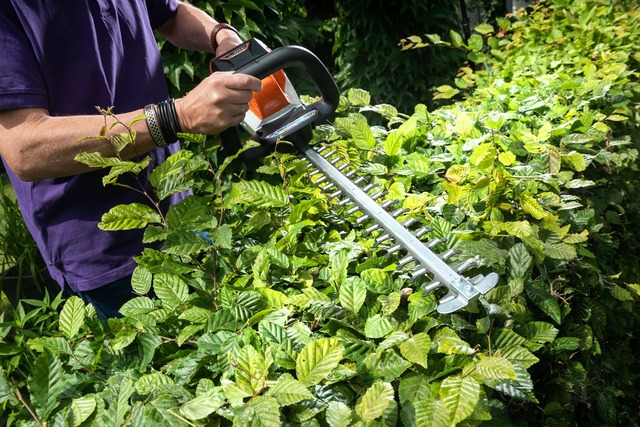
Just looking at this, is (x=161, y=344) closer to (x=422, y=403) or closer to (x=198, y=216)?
(x=198, y=216)

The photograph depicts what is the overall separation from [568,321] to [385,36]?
5.24m

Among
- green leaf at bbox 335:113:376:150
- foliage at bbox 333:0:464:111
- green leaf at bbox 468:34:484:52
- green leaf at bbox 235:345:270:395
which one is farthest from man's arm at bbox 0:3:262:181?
foliage at bbox 333:0:464:111

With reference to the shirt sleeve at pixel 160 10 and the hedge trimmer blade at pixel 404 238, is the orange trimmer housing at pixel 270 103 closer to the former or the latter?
the hedge trimmer blade at pixel 404 238

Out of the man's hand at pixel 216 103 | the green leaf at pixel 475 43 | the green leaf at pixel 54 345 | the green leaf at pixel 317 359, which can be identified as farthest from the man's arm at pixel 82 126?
the green leaf at pixel 475 43

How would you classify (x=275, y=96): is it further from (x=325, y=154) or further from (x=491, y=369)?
(x=491, y=369)

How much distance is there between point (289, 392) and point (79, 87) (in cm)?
143

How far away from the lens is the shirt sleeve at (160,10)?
7.90 ft

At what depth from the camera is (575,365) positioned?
129 centimetres

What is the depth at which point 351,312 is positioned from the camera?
1.05 m

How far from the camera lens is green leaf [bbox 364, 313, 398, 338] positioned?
970 millimetres

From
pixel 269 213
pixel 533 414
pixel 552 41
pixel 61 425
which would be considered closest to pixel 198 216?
pixel 269 213

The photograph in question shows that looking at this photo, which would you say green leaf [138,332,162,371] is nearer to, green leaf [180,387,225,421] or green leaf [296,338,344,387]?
green leaf [180,387,225,421]

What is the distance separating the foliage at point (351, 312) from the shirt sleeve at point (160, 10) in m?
1.08

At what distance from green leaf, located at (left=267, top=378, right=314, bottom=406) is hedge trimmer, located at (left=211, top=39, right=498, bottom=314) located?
0.31 m
